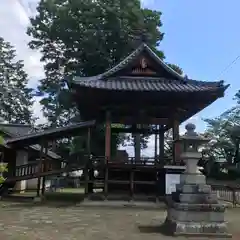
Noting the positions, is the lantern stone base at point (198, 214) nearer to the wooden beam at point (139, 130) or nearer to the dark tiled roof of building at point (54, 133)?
the dark tiled roof of building at point (54, 133)

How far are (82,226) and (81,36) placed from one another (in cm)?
2468

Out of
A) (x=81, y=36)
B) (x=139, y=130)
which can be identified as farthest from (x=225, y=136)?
(x=139, y=130)

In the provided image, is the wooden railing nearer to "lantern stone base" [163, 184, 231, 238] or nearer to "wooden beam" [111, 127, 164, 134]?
"wooden beam" [111, 127, 164, 134]

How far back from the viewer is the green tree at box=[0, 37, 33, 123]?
4409cm

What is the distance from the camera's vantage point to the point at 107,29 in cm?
3156

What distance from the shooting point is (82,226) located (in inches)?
384

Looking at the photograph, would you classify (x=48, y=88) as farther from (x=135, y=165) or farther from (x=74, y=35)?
(x=135, y=165)

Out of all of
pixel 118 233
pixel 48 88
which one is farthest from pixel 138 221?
pixel 48 88

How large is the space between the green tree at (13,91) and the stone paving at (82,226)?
3339 centimetres

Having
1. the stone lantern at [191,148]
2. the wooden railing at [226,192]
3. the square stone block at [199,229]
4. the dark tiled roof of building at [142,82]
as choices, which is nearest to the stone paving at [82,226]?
the square stone block at [199,229]

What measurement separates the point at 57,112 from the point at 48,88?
2596 mm

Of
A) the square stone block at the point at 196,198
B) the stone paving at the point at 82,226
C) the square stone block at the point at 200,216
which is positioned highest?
the square stone block at the point at 196,198

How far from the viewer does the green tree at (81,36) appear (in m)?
31.1

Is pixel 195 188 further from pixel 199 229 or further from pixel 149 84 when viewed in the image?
pixel 149 84
